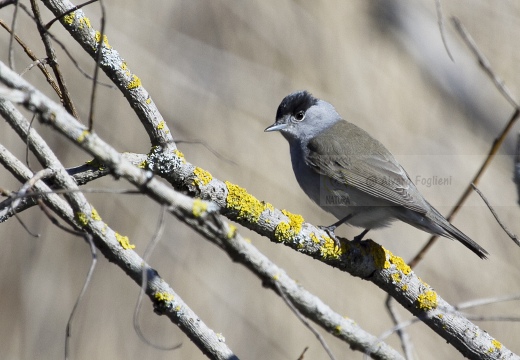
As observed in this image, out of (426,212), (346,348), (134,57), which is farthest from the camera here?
(346,348)

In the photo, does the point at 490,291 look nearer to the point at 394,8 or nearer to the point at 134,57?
the point at 394,8

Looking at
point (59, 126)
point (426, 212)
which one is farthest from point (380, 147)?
point (59, 126)

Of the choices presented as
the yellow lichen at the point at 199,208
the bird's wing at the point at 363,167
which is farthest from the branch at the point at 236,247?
the bird's wing at the point at 363,167

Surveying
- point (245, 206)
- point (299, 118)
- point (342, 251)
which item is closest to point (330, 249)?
point (342, 251)

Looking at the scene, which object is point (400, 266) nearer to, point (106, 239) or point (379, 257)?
point (379, 257)

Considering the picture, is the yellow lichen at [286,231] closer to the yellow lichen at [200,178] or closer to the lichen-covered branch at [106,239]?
the yellow lichen at [200,178]

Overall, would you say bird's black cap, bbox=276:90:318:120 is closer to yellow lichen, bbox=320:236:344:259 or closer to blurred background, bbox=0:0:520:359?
blurred background, bbox=0:0:520:359

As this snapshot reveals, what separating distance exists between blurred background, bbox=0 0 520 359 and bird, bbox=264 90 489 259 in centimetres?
69

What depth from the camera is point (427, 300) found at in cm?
270

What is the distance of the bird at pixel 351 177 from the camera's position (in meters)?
3.55

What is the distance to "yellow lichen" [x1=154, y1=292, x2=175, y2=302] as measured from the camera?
2.08 meters

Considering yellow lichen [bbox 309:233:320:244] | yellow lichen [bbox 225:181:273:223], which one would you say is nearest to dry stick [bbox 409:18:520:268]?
yellow lichen [bbox 309:233:320:244]

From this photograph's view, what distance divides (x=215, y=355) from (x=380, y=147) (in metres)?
2.38

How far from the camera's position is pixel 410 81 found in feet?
22.1
